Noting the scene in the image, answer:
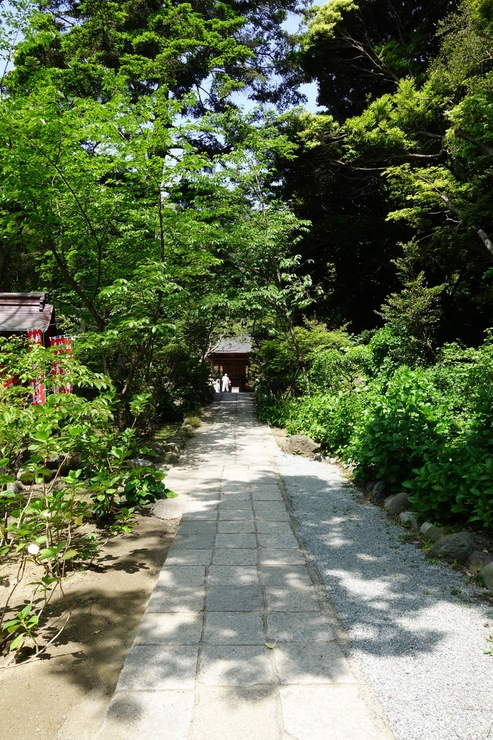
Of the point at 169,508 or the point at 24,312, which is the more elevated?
the point at 24,312

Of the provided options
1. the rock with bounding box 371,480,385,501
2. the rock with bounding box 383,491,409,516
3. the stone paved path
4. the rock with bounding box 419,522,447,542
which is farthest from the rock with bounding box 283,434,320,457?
the rock with bounding box 419,522,447,542

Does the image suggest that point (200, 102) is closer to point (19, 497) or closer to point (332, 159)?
point (332, 159)

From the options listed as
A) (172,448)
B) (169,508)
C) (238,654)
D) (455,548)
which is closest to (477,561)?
(455,548)

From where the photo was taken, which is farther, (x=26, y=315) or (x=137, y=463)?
(x=26, y=315)

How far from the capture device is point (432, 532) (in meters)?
4.00

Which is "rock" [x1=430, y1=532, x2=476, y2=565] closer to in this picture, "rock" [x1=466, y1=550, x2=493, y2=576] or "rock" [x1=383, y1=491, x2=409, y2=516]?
"rock" [x1=466, y1=550, x2=493, y2=576]

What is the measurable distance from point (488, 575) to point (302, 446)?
4457 millimetres

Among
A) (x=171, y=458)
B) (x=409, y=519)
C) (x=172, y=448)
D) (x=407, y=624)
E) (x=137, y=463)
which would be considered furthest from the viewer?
(x=172, y=448)

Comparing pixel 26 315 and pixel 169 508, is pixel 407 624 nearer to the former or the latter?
pixel 169 508

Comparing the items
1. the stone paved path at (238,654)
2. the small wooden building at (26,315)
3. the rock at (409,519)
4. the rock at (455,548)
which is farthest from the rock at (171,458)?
the rock at (455,548)

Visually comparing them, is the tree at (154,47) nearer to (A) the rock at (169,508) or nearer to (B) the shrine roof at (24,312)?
(B) the shrine roof at (24,312)

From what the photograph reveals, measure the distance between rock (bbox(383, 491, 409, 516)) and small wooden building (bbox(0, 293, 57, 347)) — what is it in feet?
16.1

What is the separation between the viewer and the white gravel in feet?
7.08

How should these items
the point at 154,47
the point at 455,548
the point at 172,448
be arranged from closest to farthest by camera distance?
the point at 455,548
the point at 172,448
the point at 154,47
